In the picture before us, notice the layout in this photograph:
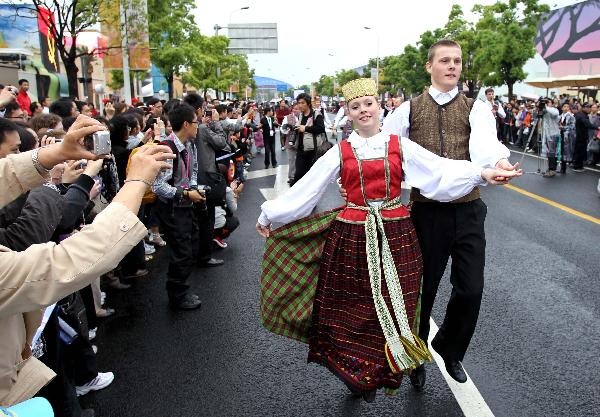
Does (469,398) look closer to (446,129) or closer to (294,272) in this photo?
(294,272)

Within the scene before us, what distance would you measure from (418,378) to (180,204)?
8.15 feet

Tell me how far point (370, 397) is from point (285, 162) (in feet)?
42.4

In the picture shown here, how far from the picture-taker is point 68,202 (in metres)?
2.45

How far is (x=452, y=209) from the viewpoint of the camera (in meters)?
3.28

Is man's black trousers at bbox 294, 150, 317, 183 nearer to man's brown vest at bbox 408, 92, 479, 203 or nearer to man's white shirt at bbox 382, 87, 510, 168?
man's white shirt at bbox 382, 87, 510, 168

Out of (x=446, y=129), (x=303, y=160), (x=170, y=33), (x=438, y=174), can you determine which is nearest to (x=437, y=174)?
(x=438, y=174)

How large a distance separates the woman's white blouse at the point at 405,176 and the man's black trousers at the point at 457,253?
21cm

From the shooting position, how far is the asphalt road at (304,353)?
3.27 m

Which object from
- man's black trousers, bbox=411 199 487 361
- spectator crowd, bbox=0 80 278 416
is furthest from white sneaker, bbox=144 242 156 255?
man's black trousers, bbox=411 199 487 361

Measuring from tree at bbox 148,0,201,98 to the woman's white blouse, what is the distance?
22.8 meters

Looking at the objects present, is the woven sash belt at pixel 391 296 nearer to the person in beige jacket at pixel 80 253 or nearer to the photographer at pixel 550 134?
the person in beige jacket at pixel 80 253

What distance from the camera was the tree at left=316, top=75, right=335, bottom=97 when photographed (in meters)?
128

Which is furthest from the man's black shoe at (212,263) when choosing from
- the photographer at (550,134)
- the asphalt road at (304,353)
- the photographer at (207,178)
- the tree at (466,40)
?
the tree at (466,40)

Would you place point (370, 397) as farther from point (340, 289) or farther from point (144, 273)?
point (144, 273)
